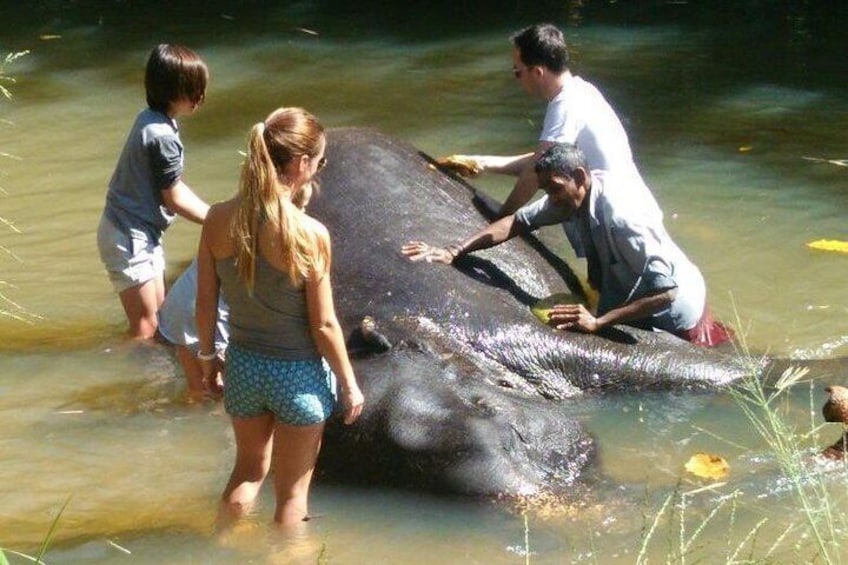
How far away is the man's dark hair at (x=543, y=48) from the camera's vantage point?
25.2 ft

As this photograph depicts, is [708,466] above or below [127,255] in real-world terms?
below

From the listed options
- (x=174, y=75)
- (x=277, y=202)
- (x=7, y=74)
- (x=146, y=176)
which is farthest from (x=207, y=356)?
(x=7, y=74)

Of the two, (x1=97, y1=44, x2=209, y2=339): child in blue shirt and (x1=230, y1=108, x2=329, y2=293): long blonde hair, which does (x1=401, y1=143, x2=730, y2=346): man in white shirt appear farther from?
(x1=230, y1=108, x2=329, y2=293): long blonde hair

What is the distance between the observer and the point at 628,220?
7.10 m

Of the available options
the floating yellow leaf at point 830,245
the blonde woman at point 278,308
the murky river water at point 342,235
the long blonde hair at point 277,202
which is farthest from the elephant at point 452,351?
the floating yellow leaf at point 830,245

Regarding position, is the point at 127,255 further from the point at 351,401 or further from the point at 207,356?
the point at 351,401

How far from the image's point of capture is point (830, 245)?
29.2 feet

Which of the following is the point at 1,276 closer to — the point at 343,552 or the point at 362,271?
the point at 362,271

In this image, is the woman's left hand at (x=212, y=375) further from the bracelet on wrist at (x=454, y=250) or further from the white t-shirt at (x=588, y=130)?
the white t-shirt at (x=588, y=130)

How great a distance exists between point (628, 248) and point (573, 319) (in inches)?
16.8

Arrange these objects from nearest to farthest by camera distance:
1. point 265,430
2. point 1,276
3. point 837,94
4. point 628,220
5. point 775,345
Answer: point 265,430
point 628,220
point 775,345
point 1,276
point 837,94

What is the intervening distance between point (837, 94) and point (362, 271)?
615 centimetres

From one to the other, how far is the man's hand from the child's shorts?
124 centimetres

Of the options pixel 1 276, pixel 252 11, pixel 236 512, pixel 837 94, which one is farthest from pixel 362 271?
pixel 252 11
